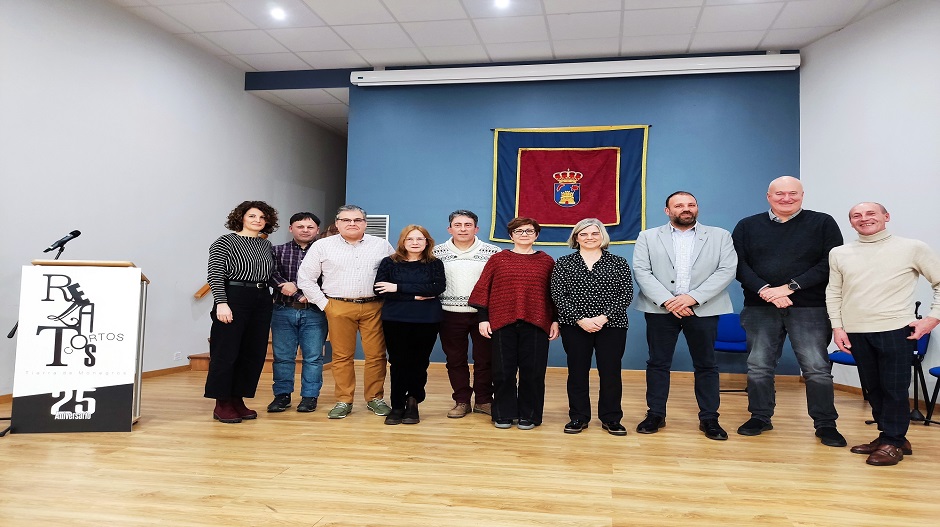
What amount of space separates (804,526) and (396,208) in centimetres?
523

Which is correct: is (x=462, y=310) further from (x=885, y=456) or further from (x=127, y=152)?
(x=127, y=152)

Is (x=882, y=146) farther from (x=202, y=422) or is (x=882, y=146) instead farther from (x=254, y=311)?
(x=202, y=422)

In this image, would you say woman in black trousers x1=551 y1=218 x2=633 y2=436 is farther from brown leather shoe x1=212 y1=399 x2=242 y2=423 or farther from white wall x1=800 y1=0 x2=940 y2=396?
white wall x1=800 y1=0 x2=940 y2=396

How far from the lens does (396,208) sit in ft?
22.1

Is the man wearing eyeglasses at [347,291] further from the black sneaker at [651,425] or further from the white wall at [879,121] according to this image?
the white wall at [879,121]

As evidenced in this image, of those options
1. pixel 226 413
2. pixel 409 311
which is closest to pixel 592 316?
pixel 409 311

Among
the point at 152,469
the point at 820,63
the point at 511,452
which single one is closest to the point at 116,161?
the point at 152,469

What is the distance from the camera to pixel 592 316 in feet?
11.5

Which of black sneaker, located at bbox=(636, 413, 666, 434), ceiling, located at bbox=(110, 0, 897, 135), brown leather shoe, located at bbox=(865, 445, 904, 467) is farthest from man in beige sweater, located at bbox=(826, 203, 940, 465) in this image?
ceiling, located at bbox=(110, 0, 897, 135)

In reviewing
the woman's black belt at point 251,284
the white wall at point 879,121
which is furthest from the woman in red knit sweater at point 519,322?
the white wall at point 879,121

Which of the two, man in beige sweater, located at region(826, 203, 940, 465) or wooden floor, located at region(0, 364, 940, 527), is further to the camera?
man in beige sweater, located at region(826, 203, 940, 465)

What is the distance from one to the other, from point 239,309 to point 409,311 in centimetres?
101

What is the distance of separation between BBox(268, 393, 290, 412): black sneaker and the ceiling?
3.29 meters

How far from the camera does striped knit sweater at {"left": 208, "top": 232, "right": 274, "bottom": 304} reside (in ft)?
11.9
